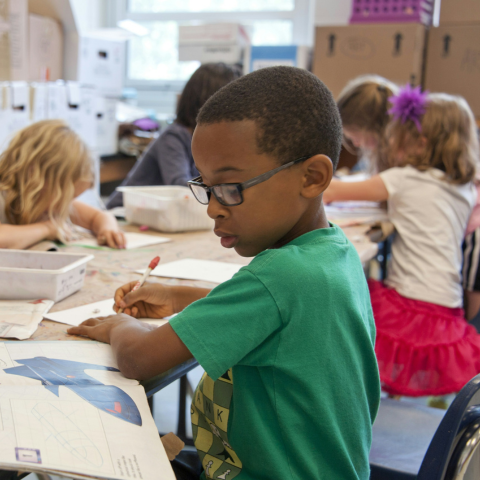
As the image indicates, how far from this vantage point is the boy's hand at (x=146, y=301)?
873 mm

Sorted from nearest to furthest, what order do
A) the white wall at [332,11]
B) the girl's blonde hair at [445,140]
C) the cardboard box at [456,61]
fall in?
1. the girl's blonde hair at [445,140]
2. the cardboard box at [456,61]
3. the white wall at [332,11]

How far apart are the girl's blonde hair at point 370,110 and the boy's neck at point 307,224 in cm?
134

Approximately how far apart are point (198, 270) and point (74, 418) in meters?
0.64

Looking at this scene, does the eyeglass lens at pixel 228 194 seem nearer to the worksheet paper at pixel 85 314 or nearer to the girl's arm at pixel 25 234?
the worksheet paper at pixel 85 314

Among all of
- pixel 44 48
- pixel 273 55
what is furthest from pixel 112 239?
pixel 273 55

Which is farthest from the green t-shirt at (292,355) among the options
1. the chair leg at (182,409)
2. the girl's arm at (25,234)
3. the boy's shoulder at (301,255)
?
the chair leg at (182,409)

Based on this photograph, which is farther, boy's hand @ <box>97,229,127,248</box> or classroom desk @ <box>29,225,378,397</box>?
boy's hand @ <box>97,229,127,248</box>

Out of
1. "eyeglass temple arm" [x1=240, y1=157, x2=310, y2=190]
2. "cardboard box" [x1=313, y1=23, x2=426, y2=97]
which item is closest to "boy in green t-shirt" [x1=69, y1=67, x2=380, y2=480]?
"eyeglass temple arm" [x1=240, y1=157, x2=310, y2=190]

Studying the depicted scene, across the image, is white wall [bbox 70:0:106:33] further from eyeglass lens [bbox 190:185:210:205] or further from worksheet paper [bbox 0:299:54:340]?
eyeglass lens [bbox 190:185:210:205]

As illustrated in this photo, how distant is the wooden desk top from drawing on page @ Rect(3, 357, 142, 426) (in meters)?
0.10

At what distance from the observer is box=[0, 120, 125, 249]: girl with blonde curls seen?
4.50 ft

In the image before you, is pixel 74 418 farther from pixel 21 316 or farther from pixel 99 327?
pixel 21 316

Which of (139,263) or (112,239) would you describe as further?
(112,239)

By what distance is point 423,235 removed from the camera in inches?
69.6
